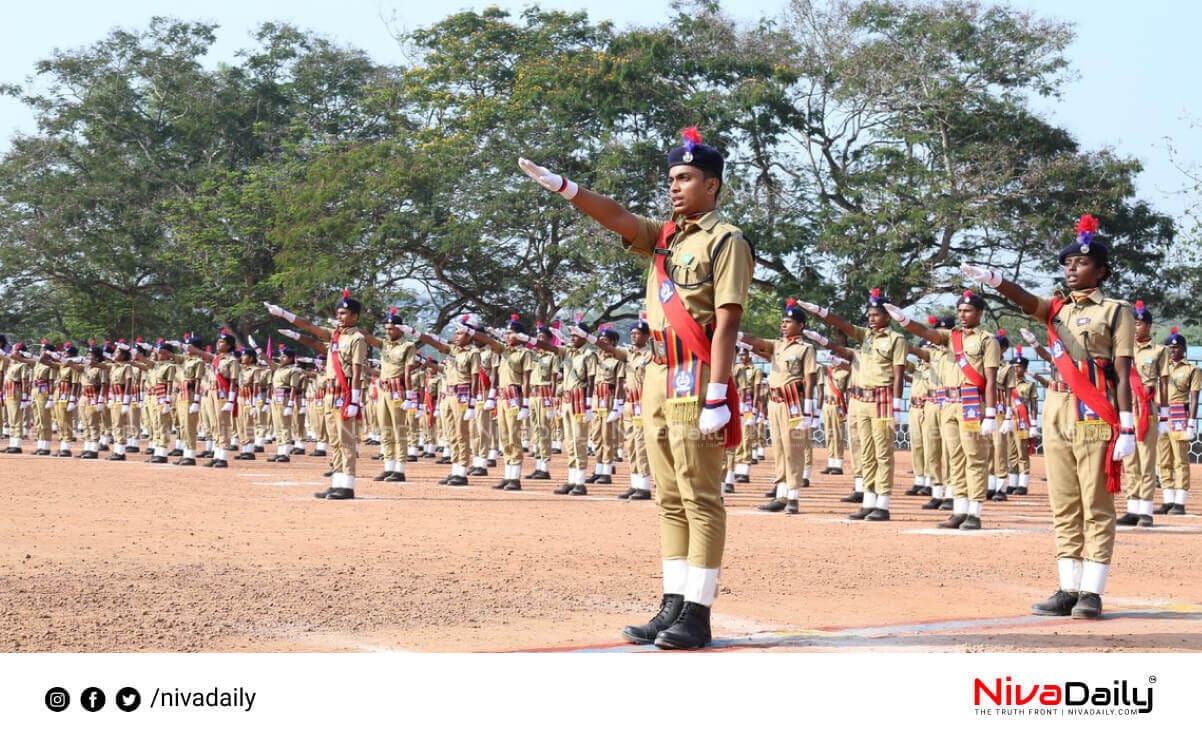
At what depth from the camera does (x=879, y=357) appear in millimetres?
14727

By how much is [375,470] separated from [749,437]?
633cm

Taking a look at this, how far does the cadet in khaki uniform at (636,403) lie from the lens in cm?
1722

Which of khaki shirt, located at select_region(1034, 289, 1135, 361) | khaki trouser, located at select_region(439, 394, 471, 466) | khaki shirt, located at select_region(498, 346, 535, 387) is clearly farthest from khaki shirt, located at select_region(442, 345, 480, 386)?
khaki shirt, located at select_region(1034, 289, 1135, 361)

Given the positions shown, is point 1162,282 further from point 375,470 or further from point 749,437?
point 375,470

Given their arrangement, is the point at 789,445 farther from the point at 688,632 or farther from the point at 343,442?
the point at 688,632

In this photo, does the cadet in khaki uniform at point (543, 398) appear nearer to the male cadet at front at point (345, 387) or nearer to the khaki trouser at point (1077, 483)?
the male cadet at front at point (345, 387)

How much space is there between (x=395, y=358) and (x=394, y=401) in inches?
26.5

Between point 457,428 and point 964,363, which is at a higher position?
point 964,363

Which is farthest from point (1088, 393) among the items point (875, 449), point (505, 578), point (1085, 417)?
point (875, 449)

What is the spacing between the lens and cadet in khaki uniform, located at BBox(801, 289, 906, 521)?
1432 cm

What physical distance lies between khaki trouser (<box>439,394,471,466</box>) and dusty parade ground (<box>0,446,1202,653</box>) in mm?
2743

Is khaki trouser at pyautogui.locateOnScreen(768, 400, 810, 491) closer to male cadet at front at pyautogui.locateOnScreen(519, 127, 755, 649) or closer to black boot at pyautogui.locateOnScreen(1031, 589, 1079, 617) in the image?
black boot at pyautogui.locateOnScreen(1031, 589, 1079, 617)

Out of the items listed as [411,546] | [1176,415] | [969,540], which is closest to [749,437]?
[1176,415]

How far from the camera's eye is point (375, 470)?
22.9 m
